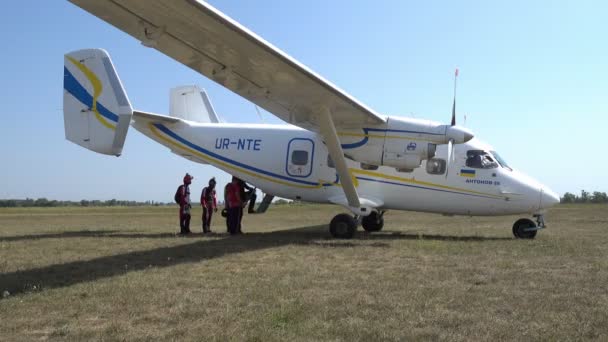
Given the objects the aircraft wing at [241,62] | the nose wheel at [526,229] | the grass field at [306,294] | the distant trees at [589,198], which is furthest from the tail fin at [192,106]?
the distant trees at [589,198]

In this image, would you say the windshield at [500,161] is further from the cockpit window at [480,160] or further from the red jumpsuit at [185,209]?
the red jumpsuit at [185,209]

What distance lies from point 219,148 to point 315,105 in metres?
4.89

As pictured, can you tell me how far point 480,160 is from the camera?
13000 millimetres

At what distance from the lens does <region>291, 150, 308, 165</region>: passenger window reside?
14.4 m

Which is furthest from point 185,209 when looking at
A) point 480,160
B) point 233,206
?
point 480,160

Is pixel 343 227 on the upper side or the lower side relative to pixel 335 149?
lower

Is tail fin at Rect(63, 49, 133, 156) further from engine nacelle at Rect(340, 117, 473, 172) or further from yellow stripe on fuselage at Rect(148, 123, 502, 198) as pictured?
engine nacelle at Rect(340, 117, 473, 172)

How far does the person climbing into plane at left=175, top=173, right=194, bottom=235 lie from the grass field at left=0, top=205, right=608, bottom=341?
406 centimetres

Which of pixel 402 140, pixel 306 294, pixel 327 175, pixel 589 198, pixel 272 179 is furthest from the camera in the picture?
pixel 589 198

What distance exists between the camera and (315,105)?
1145cm

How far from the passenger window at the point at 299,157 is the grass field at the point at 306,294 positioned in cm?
465

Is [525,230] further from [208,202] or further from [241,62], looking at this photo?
[208,202]

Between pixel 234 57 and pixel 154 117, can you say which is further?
pixel 154 117

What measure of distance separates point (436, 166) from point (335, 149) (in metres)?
3.24
